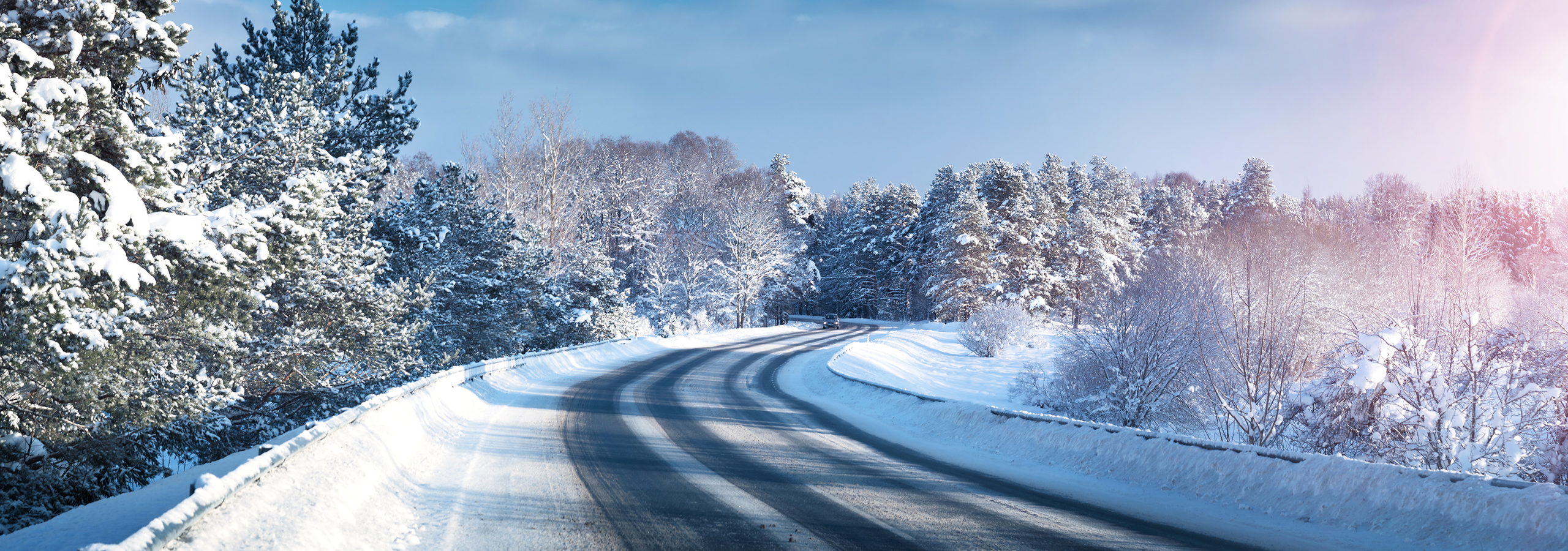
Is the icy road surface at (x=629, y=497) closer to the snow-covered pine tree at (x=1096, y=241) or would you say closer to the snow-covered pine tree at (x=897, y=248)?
the snow-covered pine tree at (x=1096, y=241)

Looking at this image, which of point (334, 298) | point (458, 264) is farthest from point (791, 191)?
point (334, 298)

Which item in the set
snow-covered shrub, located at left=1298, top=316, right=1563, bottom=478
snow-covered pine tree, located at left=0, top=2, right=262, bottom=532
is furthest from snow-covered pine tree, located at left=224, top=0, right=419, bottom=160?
snow-covered shrub, located at left=1298, top=316, right=1563, bottom=478

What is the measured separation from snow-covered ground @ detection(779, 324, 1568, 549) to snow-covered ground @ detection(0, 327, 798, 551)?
5.84 m

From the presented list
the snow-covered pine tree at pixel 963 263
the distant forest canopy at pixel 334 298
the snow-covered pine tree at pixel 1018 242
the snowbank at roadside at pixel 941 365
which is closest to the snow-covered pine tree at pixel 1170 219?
the snow-covered pine tree at pixel 1018 242

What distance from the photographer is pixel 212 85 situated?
548 inches

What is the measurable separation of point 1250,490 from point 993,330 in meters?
31.2

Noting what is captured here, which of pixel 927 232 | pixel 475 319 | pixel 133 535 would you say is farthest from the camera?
pixel 927 232

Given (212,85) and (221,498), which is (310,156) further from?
(221,498)

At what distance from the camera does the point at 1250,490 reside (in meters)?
7.16

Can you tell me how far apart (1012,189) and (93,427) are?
57.2 m

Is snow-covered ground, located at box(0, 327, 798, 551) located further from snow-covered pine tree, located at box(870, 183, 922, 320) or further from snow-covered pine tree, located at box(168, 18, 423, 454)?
snow-covered pine tree, located at box(870, 183, 922, 320)

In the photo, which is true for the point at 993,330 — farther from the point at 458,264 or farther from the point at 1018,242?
the point at 458,264

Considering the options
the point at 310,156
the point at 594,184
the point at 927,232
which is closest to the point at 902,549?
the point at 310,156

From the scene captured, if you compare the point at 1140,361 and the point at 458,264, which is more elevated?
the point at 458,264
